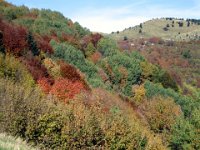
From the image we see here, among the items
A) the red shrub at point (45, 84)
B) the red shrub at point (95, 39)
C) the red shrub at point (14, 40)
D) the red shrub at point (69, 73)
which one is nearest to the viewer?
the red shrub at point (45, 84)

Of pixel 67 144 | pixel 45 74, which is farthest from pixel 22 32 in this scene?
pixel 67 144

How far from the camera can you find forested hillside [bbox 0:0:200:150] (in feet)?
131

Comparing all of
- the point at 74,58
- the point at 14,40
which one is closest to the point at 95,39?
the point at 74,58

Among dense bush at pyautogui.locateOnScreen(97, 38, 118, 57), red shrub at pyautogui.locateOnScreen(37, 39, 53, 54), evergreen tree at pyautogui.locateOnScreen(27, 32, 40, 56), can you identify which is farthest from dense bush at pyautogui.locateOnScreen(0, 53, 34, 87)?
dense bush at pyautogui.locateOnScreen(97, 38, 118, 57)

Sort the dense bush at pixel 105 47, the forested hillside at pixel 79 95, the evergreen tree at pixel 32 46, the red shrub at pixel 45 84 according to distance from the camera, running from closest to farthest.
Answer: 1. the forested hillside at pixel 79 95
2. the red shrub at pixel 45 84
3. the evergreen tree at pixel 32 46
4. the dense bush at pixel 105 47

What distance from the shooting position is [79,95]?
77438 millimetres

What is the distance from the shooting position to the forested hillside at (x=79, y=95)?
131ft

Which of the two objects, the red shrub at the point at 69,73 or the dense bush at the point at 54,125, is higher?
the dense bush at the point at 54,125

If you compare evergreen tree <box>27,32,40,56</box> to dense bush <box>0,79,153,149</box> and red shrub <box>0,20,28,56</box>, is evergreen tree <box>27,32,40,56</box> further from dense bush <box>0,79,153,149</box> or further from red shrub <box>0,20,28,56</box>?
dense bush <box>0,79,153,149</box>

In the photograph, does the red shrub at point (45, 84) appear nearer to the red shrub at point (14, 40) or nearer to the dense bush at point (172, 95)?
the red shrub at point (14, 40)

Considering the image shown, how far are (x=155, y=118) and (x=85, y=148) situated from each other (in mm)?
64697

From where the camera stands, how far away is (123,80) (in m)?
139

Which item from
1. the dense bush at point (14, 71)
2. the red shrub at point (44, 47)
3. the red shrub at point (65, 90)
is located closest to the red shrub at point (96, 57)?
the red shrub at point (44, 47)

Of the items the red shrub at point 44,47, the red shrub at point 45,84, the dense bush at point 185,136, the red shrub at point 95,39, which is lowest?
the dense bush at point 185,136
